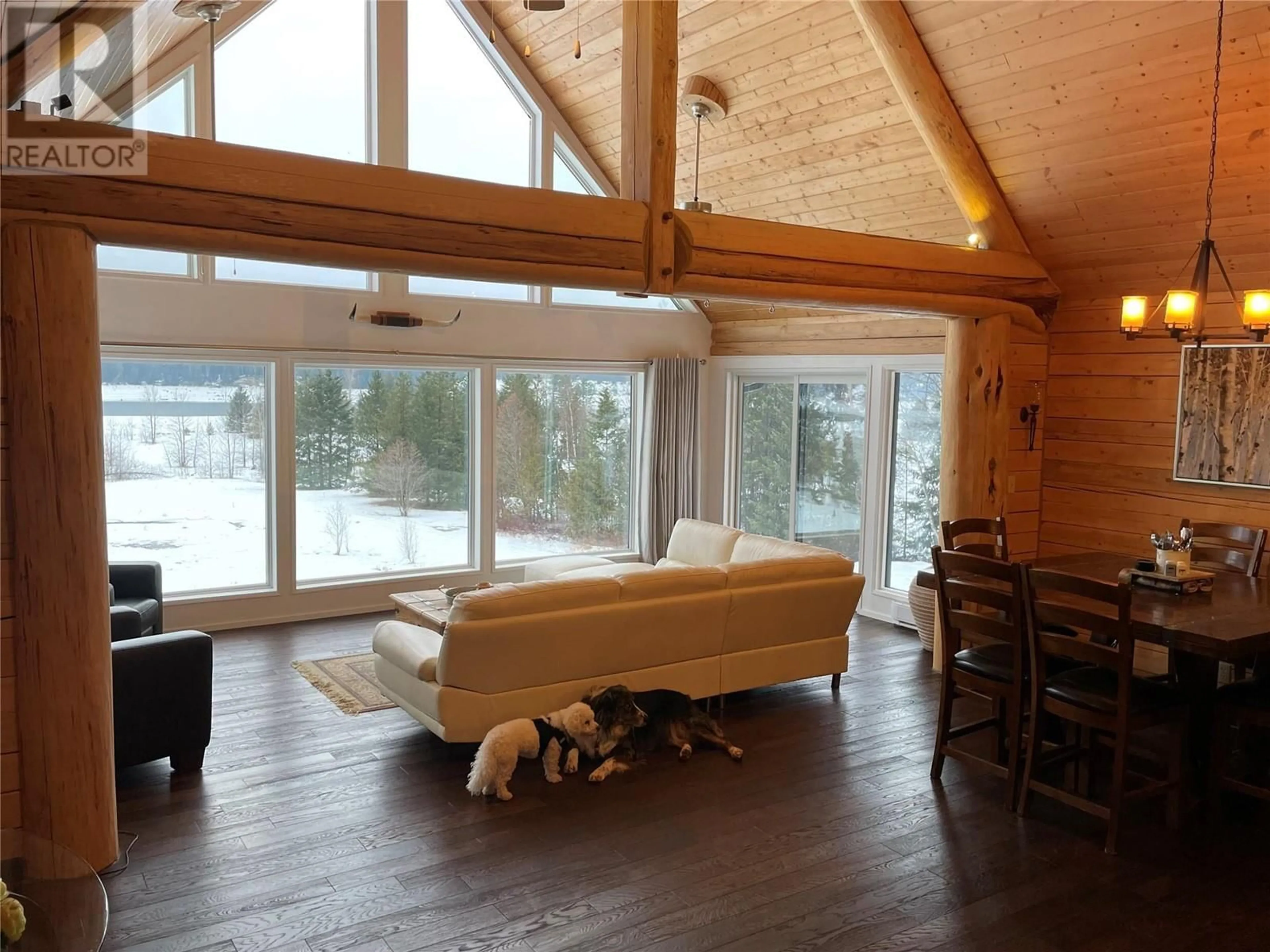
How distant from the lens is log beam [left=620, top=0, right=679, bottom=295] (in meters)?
4.45

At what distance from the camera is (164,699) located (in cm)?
429

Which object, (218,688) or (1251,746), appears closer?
(1251,746)

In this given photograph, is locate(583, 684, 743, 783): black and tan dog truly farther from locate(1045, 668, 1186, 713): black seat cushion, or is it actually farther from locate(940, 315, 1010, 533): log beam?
locate(940, 315, 1010, 533): log beam

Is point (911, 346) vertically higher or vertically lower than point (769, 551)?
higher

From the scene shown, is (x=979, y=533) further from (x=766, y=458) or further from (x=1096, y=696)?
(x=766, y=458)

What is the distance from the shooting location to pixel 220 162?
3537 millimetres

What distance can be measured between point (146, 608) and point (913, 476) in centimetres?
540

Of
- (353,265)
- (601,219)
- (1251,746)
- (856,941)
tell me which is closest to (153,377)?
(353,265)

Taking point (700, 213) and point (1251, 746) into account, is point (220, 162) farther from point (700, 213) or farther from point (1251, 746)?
point (1251, 746)

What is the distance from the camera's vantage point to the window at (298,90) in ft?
22.4

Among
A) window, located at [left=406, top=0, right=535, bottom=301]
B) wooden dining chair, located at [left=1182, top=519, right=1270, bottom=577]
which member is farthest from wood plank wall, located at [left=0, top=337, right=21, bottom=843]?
wooden dining chair, located at [left=1182, top=519, right=1270, bottom=577]

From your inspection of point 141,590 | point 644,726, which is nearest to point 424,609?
point 141,590

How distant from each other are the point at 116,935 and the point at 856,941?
240cm

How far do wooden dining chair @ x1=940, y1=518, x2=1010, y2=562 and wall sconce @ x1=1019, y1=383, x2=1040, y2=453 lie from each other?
973 mm
